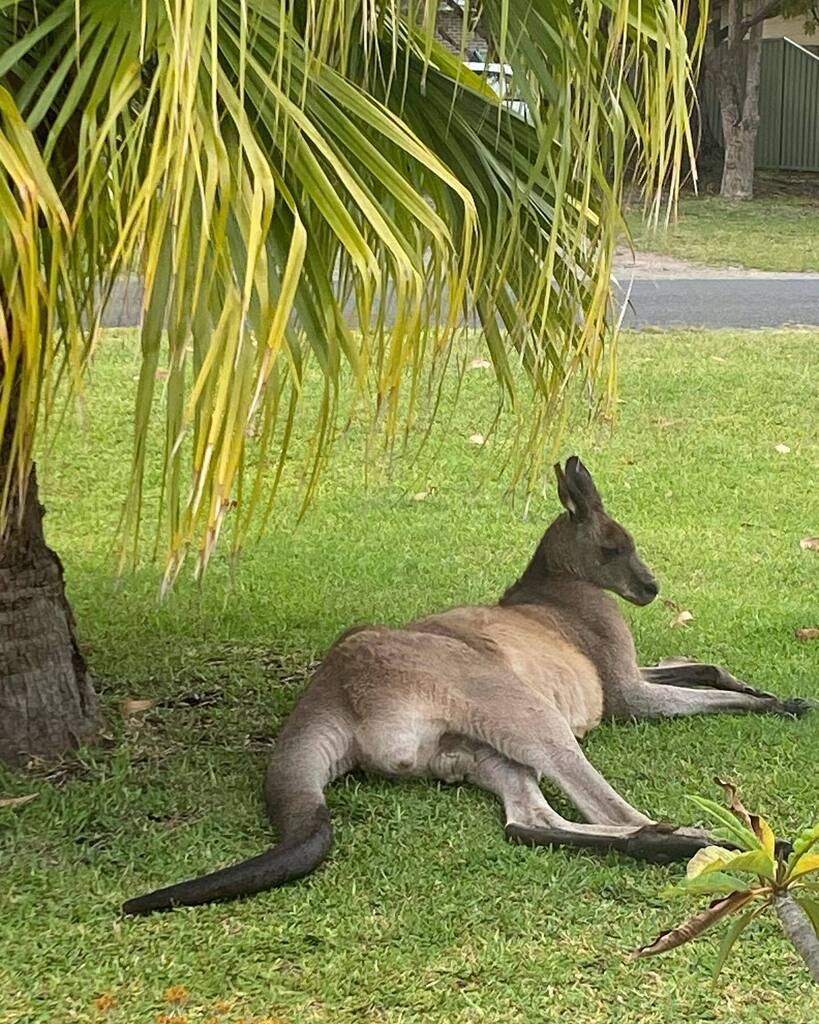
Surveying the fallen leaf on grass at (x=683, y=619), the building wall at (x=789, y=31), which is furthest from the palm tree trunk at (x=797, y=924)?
the building wall at (x=789, y=31)

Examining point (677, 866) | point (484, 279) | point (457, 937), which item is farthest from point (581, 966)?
point (484, 279)

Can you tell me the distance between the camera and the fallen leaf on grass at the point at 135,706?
4.81 meters

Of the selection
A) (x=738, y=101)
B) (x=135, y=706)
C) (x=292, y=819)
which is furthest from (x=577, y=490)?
(x=738, y=101)

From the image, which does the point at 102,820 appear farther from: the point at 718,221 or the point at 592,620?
the point at 718,221

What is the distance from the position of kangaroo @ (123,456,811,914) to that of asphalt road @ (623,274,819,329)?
6.39 meters

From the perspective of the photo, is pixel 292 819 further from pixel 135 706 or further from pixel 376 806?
pixel 135 706

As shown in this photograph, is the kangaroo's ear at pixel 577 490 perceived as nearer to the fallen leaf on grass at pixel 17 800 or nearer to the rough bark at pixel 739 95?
the fallen leaf on grass at pixel 17 800

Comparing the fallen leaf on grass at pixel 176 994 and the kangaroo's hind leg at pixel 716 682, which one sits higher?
the fallen leaf on grass at pixel 176 994

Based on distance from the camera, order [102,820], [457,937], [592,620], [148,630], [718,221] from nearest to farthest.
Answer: [457,937] < [102,820] < [592,620] < [148,630] < [718,221]

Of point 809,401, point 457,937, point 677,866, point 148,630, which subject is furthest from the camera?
point 809,401

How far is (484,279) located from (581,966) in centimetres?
172

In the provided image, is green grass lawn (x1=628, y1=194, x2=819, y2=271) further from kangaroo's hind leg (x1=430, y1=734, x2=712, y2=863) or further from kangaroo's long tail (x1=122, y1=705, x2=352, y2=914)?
kangaroo's long tail (x1=122, y1=705, x2=352, y2=914)

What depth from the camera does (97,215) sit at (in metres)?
3.22

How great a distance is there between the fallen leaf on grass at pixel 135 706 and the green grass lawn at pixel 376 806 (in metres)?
0.03
